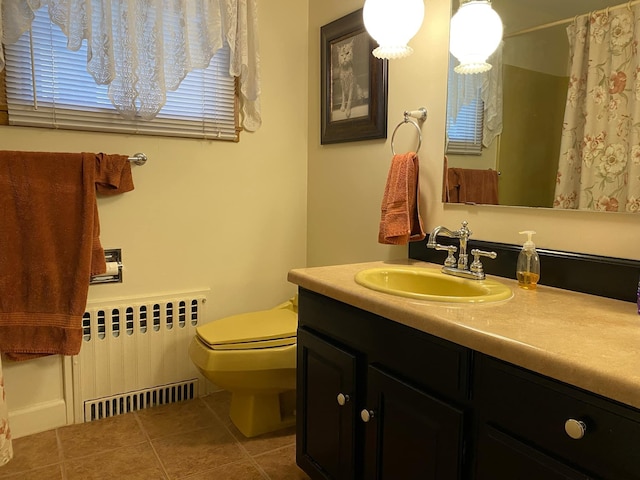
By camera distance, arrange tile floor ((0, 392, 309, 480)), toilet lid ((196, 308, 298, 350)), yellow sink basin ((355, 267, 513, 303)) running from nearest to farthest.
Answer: yellow sink basin ((355, 267, 513, 303))
tile floor ((0, 392, 309, 480))
toilet lid ((196, 308, 298, 350))

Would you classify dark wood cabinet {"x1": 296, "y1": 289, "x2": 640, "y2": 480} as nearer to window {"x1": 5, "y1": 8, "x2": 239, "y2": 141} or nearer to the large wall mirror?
the large wall mirror

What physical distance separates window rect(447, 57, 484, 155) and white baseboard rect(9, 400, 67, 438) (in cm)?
190

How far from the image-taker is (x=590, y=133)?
4.24 ft

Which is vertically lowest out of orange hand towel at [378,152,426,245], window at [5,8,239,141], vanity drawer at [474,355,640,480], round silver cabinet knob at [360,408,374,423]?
round silver cabinet knob at [360,408,374,423]

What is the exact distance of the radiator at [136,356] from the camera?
2066 millimetres

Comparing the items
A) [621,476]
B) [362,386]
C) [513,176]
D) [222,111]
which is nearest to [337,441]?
[362,386]

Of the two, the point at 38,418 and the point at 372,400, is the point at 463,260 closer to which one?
the point at 372,400

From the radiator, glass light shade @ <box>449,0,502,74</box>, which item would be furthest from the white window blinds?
the radiator

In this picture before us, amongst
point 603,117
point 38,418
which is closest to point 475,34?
point 603,117

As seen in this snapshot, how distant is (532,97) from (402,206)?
1.81ft

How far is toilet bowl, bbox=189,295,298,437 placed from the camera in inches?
72.5

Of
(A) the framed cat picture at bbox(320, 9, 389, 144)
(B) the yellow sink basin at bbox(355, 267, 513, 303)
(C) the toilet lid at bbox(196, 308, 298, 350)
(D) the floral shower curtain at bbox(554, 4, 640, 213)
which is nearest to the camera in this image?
(D) the floral shower curtain at bbox(554, 4, 640, 213)

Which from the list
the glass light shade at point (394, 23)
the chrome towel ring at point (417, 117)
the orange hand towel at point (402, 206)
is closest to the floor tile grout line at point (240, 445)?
the orange hand towel at point (402, 206)

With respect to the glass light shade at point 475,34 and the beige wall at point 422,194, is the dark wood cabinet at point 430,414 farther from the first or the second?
the glass light shade at point 475,34
